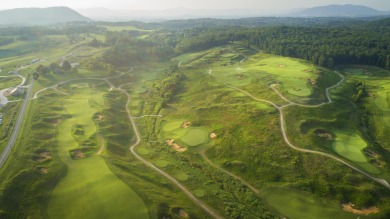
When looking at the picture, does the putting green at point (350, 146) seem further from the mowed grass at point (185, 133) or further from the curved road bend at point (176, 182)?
the curved road bend at point (176, 182)

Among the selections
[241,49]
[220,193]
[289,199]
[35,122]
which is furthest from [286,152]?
[241,49]

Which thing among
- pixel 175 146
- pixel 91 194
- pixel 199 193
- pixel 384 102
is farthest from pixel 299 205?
pixel 384 102

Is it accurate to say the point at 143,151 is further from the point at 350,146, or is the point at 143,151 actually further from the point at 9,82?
the point at 9,82

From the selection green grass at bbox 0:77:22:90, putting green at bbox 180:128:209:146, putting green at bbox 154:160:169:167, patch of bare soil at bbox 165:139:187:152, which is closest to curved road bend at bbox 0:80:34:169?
green grass at bbox 0:77:22:90

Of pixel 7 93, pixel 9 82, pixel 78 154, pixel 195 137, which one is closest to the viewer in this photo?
pixel 78 154

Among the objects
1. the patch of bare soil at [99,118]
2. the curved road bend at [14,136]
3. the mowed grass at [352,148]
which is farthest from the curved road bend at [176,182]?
the mowed grass at [352,148]
